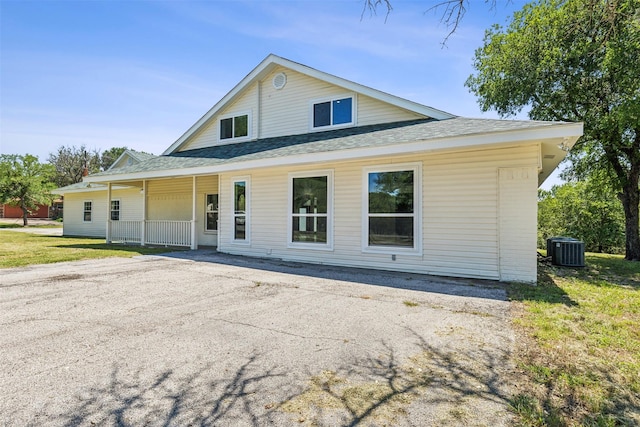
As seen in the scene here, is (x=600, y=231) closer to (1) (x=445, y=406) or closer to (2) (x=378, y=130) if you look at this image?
(2) (x=378, y=130)

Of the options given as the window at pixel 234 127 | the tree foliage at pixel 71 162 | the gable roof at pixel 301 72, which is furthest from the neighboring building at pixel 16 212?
the window at pixel 234 127

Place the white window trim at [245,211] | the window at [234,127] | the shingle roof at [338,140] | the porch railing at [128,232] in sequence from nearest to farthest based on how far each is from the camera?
the shingle roof at [338,140] → the white window trim at [245,211] → the window at [234,127] → the porch railing at [128,232]

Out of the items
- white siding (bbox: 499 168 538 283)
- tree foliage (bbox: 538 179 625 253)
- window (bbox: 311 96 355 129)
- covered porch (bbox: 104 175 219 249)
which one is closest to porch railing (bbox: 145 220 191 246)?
covered porch (bbox: 104 175 219 249)

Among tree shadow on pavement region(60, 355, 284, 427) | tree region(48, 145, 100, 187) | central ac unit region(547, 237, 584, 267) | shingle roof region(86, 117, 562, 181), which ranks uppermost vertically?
tree region(48, 145, 100, 187)

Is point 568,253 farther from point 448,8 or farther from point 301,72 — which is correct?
point 301,72

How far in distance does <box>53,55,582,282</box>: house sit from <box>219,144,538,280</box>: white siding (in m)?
0.02

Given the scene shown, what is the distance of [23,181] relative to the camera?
3012 centimetres

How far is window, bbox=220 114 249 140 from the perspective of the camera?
1321cm

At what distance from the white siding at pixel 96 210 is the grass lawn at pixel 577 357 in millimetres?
18481

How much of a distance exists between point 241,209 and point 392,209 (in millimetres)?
5281

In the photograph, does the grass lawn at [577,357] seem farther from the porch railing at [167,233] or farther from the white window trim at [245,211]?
the porch railing at [167,233]

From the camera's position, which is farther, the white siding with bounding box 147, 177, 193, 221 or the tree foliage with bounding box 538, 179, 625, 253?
the tree foliage with bounding box 538, 179, 625, 253

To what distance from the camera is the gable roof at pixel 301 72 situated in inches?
387

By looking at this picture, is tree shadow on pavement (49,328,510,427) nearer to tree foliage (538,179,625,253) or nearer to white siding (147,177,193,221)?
white siding (147,177,193,221)
